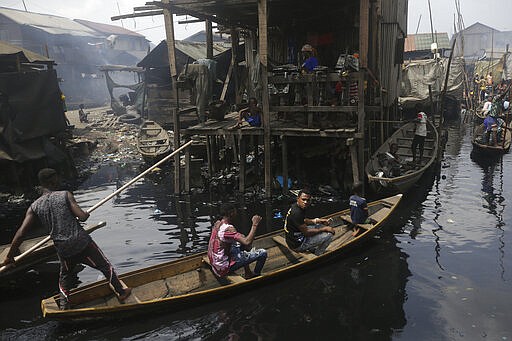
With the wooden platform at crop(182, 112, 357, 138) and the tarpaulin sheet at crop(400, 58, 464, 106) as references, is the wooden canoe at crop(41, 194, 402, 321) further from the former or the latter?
the tarpaulin sheet at crop(400, 58, 464, 106)

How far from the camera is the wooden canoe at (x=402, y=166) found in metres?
9.88

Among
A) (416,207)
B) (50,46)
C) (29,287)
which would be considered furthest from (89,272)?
(50,46)

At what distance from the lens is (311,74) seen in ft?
31.7

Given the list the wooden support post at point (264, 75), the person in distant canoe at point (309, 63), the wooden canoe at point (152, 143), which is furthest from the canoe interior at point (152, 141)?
the person in distant canoe at point (309, 63)

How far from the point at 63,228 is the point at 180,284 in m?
2.01

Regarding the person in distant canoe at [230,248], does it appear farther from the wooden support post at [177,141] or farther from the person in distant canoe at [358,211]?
the wooden support post at [177,141]

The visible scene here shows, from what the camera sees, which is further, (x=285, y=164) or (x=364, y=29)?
(x=285, y=164)

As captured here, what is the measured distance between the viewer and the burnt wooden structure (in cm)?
955

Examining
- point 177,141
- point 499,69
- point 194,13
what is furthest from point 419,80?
point 177,141

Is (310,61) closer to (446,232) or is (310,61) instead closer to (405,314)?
(446,232)

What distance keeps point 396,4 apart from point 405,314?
12614 mm

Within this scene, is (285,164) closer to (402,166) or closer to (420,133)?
(402,166)

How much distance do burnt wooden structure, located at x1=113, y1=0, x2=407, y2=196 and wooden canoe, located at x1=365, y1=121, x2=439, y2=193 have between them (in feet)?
1.50

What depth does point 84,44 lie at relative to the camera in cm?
3478
